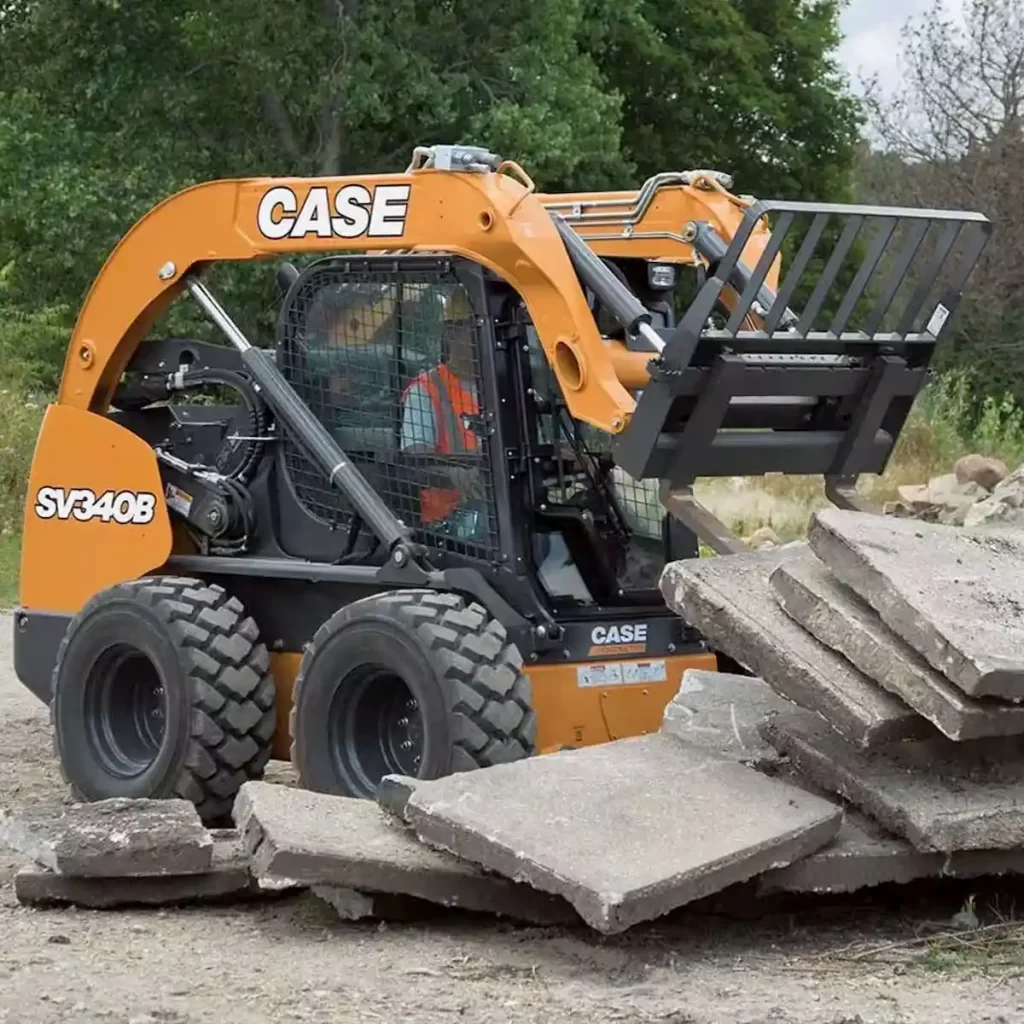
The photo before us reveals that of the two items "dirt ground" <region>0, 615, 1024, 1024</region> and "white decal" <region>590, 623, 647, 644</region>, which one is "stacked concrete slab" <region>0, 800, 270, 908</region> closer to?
"dirt ground" <region>0, 615, 1024, 1024</region>

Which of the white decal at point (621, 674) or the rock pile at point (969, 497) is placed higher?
the rock pile at point (969, 497)

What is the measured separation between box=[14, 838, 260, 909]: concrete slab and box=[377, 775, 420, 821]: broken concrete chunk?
0.58 meters

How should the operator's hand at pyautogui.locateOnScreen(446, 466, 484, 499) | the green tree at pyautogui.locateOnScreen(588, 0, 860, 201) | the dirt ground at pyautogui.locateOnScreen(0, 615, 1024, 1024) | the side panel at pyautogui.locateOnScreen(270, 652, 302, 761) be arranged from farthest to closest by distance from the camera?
1. the green tree at pyautogui.locateOnScreen(588, 0, 860, 201)
2. the side panel at pyautogui.locateOnScreen(270, 652, 302, 761)
3. the operator's hand at pyautogui.locateOnScreen(446, 466, 484, 499)
4. the dirt ground at pyautogui.locateOnScreen(0, 615, 1024, 1024)

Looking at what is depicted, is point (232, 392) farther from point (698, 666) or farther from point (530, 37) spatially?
point (530, 37)

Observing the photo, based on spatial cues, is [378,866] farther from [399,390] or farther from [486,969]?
[399,390]

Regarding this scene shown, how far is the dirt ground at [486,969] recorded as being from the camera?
4.58 m

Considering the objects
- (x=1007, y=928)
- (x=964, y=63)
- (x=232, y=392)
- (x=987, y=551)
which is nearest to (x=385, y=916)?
(x=1007, y=928)

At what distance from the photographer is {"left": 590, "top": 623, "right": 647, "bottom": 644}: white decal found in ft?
21.6

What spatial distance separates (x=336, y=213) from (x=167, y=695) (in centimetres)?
184

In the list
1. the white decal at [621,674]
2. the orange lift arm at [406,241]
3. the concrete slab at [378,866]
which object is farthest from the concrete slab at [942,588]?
the concrete slab at [378,866]

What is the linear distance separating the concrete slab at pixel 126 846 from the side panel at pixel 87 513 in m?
1.91

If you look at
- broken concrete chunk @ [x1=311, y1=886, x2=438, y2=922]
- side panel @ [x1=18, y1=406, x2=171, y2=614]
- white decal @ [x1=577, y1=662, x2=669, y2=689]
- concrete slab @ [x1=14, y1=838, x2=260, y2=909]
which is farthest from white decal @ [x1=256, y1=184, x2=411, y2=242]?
broken concrete chunk @ [x1=311, y1=886, x2=438, y2=922]

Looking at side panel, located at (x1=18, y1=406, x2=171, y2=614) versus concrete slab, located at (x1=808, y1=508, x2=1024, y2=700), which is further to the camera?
side panel, located at (x1=18, y1=406, x2=171, y2=614)

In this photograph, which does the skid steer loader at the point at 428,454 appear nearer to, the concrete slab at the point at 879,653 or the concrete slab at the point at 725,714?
the concrete slab at the point at 725,714
